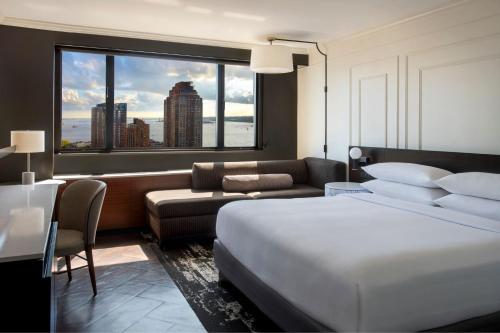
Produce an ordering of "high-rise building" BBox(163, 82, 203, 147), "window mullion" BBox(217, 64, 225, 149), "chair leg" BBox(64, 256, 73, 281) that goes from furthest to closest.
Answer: "window mullion" BBox(217, 64, 225, 149)
"high-rise building" BBox(163, 82, 203, 147)
"chair leg" BBox(64, 256, 73, 281)

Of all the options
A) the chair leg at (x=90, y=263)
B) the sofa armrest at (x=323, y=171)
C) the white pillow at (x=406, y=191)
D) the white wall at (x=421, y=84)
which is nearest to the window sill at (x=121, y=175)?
the sofa armrest at (x=323, y=171)

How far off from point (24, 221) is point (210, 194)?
260 centimetres

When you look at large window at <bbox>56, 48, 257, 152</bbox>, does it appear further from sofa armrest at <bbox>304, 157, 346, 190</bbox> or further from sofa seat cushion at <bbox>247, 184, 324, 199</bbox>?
sofa seat cushion at <bbox>247, 184, 324, 199</bbox>

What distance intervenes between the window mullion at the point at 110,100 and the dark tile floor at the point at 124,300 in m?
1.60

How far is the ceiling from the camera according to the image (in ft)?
11.7

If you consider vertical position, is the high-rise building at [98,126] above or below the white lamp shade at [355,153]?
above

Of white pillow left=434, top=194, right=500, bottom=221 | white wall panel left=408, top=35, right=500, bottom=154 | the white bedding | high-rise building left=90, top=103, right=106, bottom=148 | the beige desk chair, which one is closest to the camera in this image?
the white bedding

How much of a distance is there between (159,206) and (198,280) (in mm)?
1065

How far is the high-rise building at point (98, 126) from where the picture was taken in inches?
191

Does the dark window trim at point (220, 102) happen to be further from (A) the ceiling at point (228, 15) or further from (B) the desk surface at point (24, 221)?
(B) the desk surface at point (24, 221)

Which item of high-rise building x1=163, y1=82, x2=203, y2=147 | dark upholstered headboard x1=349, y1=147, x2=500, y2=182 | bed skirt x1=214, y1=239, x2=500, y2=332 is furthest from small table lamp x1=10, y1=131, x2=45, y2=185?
dark upholstered headboard x1=349, y1=147, x2=500, y2=182

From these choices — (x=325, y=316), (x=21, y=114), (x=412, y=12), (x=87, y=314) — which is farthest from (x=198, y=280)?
(x=412, y=12)

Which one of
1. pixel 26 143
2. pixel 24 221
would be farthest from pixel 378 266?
pixel 26 143

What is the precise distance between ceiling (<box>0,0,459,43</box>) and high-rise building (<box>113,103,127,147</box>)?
0.94 metres
